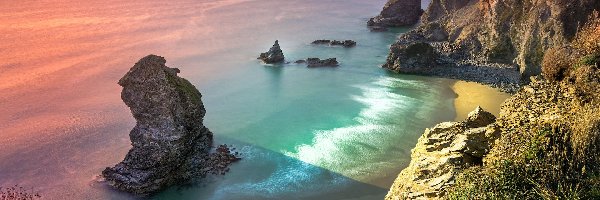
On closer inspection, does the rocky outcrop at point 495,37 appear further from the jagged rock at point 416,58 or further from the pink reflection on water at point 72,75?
the pink reflection on water at point 72,75

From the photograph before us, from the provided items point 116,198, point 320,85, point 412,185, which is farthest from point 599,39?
point 320,85

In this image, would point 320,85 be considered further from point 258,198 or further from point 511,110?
point 511,110

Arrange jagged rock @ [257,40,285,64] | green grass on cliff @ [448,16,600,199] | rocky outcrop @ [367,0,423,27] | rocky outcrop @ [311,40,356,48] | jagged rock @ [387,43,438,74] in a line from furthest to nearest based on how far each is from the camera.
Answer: rocky outcrop @ [367,0,423,27]
rocky outcrop @ [311,40,356,48]
jagged rock @ [257,40,285,64]
jagged rock @ [387,43,438,74]
green grass on cliff @ [448,16,600,199]

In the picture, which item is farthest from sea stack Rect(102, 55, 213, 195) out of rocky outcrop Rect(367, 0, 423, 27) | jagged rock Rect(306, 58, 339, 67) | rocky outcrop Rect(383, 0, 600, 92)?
rocky outcrop Rect(367, 0, 423, 27)

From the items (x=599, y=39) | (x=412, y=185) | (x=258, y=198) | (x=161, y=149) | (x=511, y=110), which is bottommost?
(x=258, y=198)

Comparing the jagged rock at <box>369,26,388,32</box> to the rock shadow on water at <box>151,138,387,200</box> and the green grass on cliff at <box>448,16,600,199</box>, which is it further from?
→ the green grass on cliff at <box>448,16,600,199</box>

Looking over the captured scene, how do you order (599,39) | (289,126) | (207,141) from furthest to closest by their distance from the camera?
(289,126) → (207,141) → (599,39)
